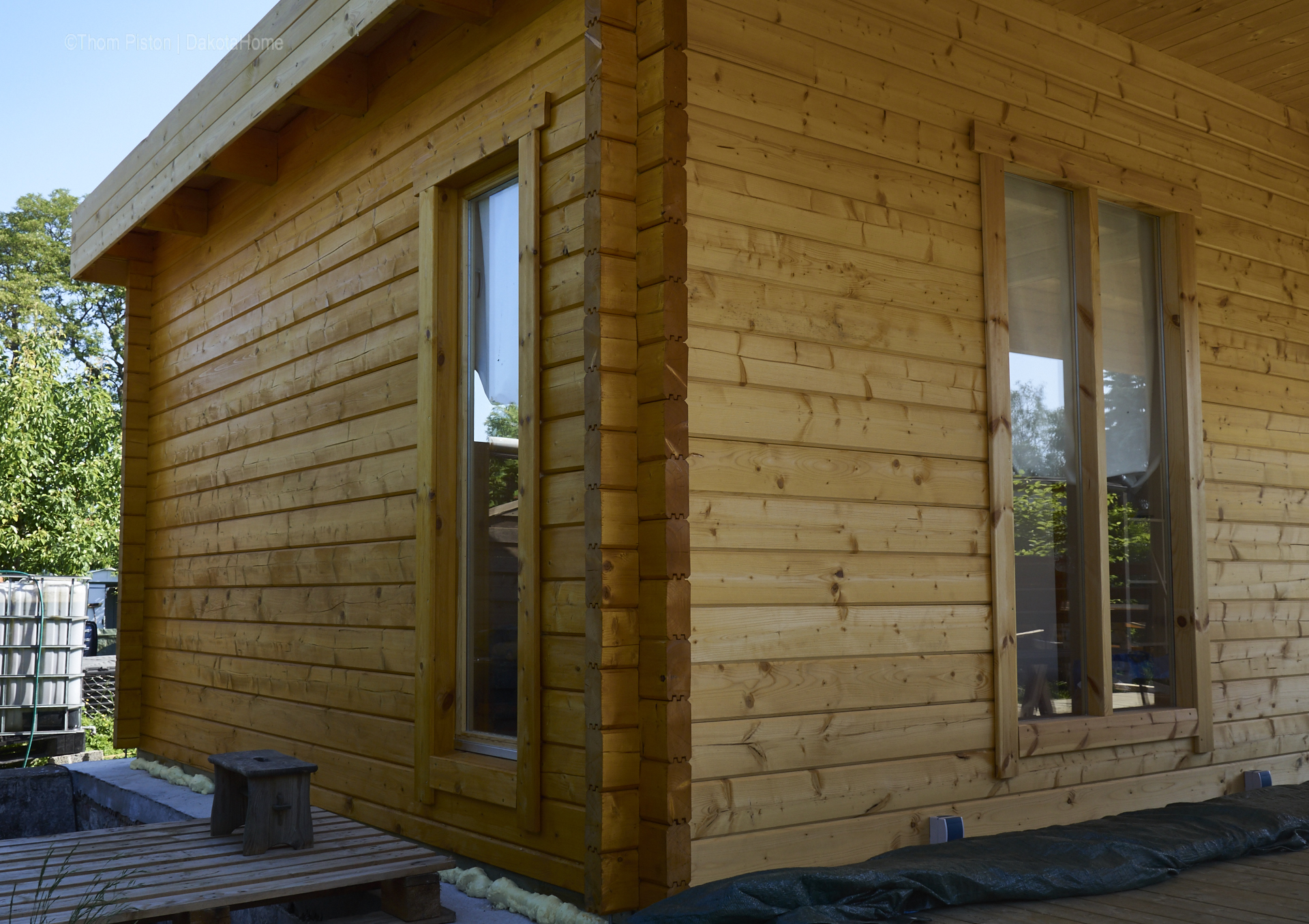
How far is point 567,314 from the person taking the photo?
12.1ft

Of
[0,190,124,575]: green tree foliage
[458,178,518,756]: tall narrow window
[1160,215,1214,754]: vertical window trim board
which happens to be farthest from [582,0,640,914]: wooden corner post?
[0,190,124,575]: green tree foliage

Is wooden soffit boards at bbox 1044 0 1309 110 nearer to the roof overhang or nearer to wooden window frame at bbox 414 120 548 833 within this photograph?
wooden window frame at bbox 414 120 548 833

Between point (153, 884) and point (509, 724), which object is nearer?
point (153, 884)

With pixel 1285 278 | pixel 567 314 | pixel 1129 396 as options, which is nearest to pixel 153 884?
pixel 567 314

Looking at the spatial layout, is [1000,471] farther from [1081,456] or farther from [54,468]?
[54,468]

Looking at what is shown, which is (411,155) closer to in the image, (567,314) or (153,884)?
(567,314)

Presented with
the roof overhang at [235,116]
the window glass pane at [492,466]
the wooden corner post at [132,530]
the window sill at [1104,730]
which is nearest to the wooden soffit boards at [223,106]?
the roof overhang at [235,116]

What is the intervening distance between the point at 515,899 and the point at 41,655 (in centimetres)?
829

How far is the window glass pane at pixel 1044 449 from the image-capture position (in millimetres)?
4355

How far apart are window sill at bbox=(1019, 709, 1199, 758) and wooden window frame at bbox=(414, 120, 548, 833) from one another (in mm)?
1934

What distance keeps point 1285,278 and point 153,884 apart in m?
5.51

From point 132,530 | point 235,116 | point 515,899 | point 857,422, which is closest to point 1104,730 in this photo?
point 857,422

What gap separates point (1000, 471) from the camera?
13.8 feet

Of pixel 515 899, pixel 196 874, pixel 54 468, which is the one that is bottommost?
pixel 515 899
